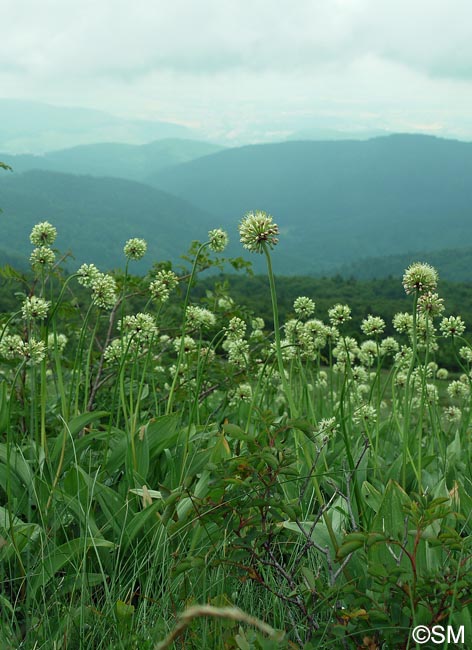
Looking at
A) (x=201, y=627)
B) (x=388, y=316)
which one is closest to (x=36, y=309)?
(x=201, y=627)

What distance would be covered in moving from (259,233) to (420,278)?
741 millimetres

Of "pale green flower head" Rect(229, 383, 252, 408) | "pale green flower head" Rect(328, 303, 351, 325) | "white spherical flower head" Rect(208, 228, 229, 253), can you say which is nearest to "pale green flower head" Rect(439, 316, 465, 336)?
"pale green flower head" Rect(328, 303, 351, 325)

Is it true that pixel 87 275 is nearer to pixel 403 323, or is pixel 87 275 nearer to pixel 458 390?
pixel 403 323

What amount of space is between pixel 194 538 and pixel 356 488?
0.87 metres

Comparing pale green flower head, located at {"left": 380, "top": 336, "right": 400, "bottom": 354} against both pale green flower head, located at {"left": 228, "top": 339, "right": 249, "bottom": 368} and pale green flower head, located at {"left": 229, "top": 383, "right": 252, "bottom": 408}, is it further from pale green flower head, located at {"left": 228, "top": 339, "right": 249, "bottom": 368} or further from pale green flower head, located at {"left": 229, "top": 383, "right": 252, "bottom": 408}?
pale green flower head, located at {"left": 229, "top": 383, "right": 252, "bottom": 408}

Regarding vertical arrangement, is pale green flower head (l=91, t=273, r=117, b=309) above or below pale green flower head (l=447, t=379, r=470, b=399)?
above

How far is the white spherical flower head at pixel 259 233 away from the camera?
98.8 inches

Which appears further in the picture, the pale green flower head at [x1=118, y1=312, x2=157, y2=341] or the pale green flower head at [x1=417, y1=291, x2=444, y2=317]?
the pale green flower head at [x1=118, y1=312, x2=157, y2=341]

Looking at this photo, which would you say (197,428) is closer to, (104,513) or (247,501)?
(104,513)

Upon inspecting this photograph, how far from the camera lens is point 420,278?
264 centimetres

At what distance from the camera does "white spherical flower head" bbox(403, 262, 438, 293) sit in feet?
8.66

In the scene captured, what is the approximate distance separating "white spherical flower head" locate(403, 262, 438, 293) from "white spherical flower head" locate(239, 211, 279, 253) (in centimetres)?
62

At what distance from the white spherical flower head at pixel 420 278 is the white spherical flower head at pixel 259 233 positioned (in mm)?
622

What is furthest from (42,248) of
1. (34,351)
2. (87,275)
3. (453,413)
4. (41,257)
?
(453,413)
